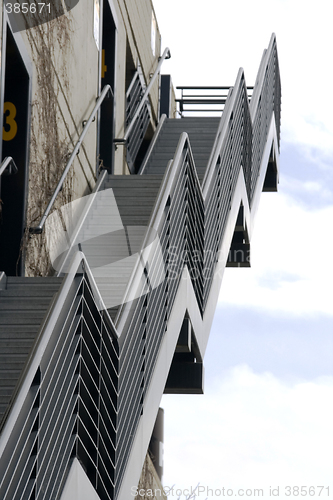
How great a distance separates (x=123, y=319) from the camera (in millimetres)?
5285

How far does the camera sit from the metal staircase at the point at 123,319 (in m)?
3.98

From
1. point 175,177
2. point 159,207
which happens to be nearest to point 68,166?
point 175,177

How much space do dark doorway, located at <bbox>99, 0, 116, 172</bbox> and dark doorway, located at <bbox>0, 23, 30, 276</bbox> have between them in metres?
3.30

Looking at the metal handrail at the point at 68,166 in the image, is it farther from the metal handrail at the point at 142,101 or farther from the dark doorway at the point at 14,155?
the metal handrail at the point at 142,101

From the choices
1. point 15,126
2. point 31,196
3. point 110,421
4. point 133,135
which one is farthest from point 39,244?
point 133,135

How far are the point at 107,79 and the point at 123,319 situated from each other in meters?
5.94

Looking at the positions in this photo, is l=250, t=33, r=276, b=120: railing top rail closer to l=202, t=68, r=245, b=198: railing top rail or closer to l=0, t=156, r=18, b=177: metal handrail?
l=202, t=68, r=245, b=198: railing top rail

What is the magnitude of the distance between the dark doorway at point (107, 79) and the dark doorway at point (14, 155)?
130 inches

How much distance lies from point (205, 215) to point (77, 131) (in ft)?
5.49

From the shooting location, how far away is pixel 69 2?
325 inches

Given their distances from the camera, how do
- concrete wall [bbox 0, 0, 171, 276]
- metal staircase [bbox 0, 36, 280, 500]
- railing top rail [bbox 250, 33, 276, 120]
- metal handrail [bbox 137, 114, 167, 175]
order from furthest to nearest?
railing top rail [bbox 250, 33, 276, 120] < metal handrail [bbox 137, 114, 167, 175] < concrete wall [bbox 0, 0, 171, 276] < metal staircase [bbox 0, 36, 280, 500]

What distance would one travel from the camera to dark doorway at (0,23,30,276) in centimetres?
678

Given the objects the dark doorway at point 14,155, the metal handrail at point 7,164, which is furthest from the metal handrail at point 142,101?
the metal handrail at point 7,164

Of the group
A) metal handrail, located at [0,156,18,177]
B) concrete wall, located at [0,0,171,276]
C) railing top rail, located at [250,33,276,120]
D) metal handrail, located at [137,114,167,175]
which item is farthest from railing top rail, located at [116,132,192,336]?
railing top rail, located at [250,33,276,120]
